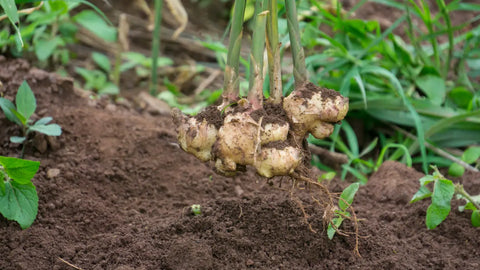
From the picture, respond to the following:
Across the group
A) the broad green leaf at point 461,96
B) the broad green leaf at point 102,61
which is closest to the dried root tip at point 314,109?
the broad green leaf at point 461,96

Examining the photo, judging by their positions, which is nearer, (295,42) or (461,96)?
(295,42)

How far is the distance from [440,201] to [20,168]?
0.97 m

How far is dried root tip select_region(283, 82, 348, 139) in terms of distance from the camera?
1174mm

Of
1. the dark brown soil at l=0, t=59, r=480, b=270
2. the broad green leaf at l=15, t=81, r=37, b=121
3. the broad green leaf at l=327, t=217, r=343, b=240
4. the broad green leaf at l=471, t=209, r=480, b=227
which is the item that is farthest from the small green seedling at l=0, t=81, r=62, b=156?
the broad green leaf at l=471, t=209, r=480, b=227

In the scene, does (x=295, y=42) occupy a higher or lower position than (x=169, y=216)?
higher

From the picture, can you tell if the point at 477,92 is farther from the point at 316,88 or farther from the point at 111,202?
the point at 111,202

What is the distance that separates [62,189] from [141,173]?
0.25 meters

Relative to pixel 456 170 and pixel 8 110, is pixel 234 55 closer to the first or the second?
pixel 8 110

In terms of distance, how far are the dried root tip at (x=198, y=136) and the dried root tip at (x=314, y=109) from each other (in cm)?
17

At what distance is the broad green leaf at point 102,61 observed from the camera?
2.61m

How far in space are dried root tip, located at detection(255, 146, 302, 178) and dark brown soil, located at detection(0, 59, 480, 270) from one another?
186 mm

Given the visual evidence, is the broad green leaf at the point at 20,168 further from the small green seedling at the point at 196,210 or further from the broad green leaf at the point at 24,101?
the small green seedling at the point at 196,210

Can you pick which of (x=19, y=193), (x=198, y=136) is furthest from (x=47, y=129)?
(x=198, y=136)

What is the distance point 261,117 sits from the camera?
1.14 meters
